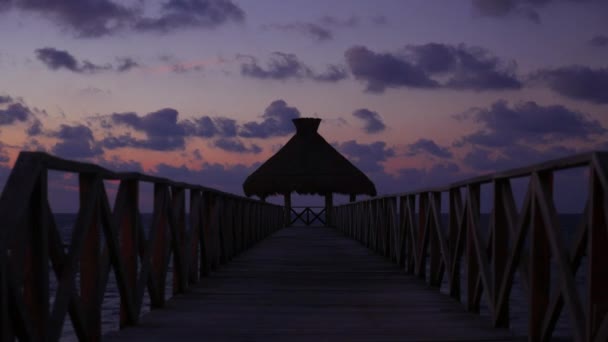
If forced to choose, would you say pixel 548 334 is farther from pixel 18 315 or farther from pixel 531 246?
pixel 18 315

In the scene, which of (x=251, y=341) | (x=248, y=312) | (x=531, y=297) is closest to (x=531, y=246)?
(x=531, y=297)

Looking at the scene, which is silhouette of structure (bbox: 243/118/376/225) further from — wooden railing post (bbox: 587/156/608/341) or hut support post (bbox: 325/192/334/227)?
wooden railing post (bbox: 587/156/608/341)

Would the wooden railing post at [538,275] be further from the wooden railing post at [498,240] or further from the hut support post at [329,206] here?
the hut support post at [329,206]

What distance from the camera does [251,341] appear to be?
15.6ft

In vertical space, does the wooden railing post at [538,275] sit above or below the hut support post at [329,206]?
below

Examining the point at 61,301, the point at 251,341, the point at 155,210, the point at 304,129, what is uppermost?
the point at 304,129

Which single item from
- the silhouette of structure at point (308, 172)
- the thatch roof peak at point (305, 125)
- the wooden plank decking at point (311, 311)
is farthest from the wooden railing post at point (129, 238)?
the thatch roof peak at point (305, 125)

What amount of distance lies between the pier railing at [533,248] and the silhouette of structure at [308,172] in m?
22.8

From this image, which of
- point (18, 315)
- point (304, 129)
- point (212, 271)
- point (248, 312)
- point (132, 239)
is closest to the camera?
point (18, 315)

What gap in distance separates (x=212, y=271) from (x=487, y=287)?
16.0 feet

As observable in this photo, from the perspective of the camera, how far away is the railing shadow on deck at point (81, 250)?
10.2ft

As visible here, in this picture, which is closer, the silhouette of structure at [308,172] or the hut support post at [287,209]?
the silhouette of structure at [308,172]

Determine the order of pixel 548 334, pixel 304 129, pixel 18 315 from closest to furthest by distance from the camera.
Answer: pixel 18 315, pixel 548 334, pixel 304 129

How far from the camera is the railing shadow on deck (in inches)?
122
